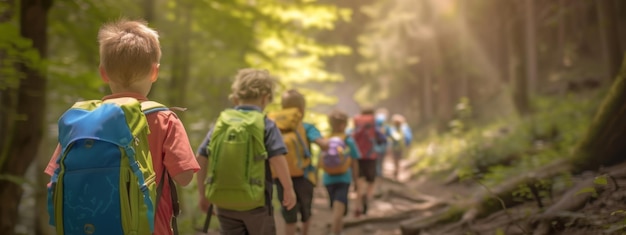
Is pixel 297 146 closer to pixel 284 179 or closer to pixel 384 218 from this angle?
pixel 284 179

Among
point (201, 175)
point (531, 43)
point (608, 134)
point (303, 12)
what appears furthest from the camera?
point (531, 43)

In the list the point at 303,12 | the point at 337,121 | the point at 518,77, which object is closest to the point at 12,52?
the point at 337,121

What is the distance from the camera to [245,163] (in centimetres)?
364

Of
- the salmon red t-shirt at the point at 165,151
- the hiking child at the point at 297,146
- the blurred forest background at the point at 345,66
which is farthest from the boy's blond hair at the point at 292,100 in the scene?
the salmon red t-shirt at the point at 165,151

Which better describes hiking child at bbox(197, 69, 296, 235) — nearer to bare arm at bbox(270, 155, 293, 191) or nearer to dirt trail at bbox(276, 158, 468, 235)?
bare arm at bbox(270, 155, 293, 191)

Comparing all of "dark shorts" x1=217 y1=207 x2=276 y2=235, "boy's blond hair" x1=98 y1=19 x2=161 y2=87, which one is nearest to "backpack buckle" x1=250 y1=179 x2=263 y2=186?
"dark shorts" x1=217 y1=207 x2=276 y2=235

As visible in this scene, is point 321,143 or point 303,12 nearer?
point 321,143

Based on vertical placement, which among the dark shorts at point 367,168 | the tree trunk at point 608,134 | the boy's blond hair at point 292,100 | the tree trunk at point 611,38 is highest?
the tree trunk at point 611,38

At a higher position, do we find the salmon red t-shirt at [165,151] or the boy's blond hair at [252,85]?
the boy's blond hair at [252,85]

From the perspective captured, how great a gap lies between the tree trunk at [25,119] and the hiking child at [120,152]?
148 inches

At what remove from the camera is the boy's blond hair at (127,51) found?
250 cm

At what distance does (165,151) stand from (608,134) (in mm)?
5230

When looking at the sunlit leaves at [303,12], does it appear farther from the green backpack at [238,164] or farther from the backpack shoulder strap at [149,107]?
the backpack shoulder strap at [149,107]

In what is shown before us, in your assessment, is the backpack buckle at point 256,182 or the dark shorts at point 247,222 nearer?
the backpack buckle at point 256,182
